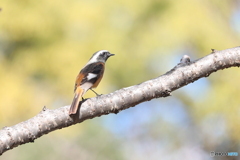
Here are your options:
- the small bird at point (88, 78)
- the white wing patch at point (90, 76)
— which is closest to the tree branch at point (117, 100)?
the small bird at point (88, 78)

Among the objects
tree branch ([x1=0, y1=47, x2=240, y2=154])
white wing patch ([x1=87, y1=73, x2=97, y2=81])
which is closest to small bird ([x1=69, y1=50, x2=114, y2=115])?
white wing patch ([x1=87, y1=73, x2=97, y2=81])

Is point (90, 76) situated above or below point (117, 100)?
above

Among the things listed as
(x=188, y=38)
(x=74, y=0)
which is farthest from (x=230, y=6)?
(x=74, y=0)

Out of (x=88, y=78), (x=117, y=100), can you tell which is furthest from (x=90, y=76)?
(x=117, y=100)

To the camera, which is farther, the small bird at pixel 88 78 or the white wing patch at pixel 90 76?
the white wing patch at pixel 90 76

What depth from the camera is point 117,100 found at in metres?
2.68

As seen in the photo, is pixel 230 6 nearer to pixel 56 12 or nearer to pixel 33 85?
pixel 56 12

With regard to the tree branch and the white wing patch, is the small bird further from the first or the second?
the tree branch

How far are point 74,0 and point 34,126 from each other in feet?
23.8

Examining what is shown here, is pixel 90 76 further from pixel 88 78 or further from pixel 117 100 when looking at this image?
pixel 117 100

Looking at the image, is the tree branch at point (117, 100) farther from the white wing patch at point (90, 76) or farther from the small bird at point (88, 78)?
the white wing patch at point (90, 76)

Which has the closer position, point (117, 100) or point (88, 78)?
point (117, 100)

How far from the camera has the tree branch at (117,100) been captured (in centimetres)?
240

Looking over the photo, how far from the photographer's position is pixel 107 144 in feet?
25.9
